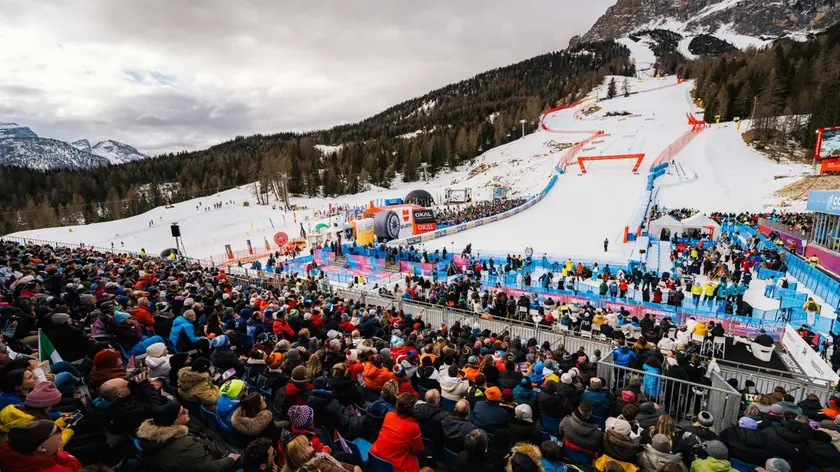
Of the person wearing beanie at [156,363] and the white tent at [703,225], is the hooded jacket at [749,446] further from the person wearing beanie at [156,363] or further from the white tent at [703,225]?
the white tent at [703,225]

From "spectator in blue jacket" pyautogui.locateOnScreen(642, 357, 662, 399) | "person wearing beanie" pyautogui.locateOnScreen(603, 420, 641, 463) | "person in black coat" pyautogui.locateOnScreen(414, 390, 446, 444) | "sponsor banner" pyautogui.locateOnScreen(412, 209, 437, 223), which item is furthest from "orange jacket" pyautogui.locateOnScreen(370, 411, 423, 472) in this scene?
"sponsor banner" pyautogui.locateOnScreen(412, 209, 437, 223)

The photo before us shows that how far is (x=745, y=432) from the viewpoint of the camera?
4.00 metres

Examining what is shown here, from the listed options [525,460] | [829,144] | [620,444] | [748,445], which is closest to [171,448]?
[525,460]

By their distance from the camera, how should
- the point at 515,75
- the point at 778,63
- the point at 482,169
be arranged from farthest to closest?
the point at 515,75, the point at 482,169, the point at 778,63

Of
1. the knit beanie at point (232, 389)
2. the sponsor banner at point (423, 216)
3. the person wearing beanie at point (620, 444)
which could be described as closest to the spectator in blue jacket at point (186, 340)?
the knit beanie at point (232, 389)

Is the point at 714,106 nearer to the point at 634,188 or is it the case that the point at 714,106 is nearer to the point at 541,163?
the point at 541,163

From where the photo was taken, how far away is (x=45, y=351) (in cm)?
484

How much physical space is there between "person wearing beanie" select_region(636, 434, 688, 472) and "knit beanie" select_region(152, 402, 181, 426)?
4.19 meters

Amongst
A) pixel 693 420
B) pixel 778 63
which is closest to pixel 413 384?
→ pixel 693 420

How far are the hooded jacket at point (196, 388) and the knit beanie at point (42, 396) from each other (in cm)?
127

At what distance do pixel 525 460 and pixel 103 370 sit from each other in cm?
433

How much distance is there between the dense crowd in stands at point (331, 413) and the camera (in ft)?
10.1

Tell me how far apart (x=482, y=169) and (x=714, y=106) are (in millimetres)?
39156

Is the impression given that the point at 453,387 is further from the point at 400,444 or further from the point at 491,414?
the point at 400,444
